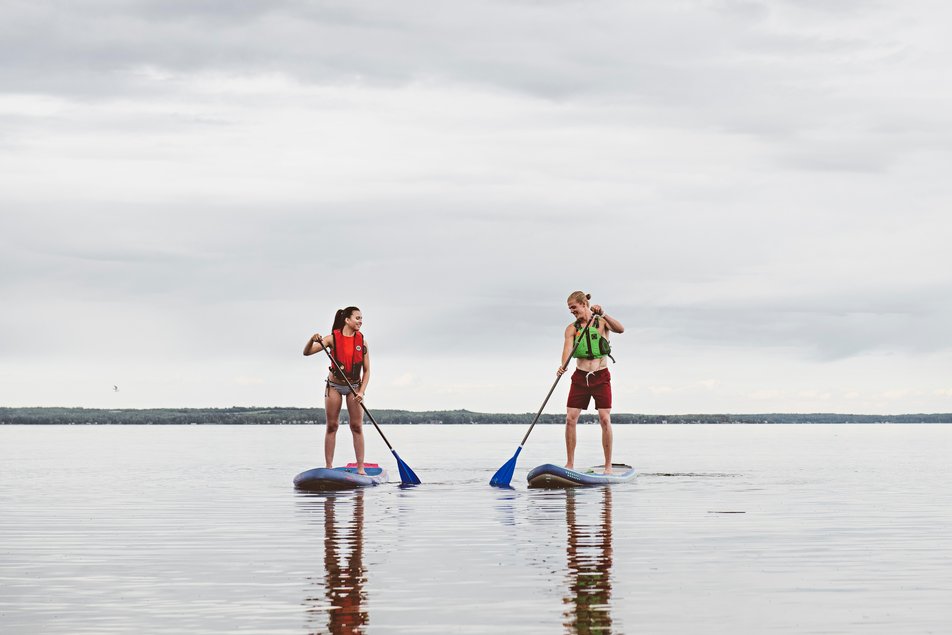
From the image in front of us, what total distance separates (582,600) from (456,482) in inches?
578

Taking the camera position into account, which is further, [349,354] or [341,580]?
[349,354]

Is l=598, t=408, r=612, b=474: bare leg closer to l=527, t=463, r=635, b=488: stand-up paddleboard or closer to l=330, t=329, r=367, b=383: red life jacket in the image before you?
l=527, t=463, r=635, b=488: stand-up paddleboard

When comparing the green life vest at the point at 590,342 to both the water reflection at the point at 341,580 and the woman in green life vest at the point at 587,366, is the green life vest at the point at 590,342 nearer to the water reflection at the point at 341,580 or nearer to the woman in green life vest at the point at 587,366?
the woman in green life vest at the point at 587,366

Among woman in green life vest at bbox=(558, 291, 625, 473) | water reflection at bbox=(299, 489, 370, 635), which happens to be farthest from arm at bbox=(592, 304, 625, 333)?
water reflection at bbox=(299, 489, 370, 635)

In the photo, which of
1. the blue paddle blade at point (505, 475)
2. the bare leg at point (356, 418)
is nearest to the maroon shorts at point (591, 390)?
the blue paddle blade at point (505, 475)

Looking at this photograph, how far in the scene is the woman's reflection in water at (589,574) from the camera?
27.0 feet

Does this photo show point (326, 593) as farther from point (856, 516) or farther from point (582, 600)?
point (856, 516)

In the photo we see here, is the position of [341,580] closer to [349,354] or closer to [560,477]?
[349,354]

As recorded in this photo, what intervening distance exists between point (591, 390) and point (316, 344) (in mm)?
4149

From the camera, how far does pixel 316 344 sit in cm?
1986

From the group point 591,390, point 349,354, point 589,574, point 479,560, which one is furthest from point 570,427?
point 589,574

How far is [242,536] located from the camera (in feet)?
44.6

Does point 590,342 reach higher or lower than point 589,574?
higher

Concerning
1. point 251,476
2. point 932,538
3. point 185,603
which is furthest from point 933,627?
point 251,476
